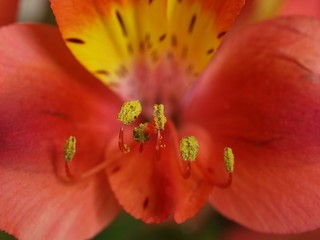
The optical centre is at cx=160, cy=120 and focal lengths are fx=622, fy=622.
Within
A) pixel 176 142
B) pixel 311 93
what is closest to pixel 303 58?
pixel 311 93

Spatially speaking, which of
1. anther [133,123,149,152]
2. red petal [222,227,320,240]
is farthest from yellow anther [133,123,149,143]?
red petal [222,227,320,240]

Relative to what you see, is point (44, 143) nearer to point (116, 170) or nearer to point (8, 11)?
point (116, 170)

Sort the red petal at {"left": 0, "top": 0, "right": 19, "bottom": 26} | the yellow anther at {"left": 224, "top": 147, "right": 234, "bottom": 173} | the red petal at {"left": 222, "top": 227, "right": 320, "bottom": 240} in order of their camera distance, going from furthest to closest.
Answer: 1. the red petal at {"left": 222, "top": 227, "right": 320, "bottom": 240}
2. the red petal at {"left": 0, "top": 0, "right": 19, "bottom": 26}
3. the yellow anther at {"left": 224, "top": 147, "right": 234, "bottom": 173}

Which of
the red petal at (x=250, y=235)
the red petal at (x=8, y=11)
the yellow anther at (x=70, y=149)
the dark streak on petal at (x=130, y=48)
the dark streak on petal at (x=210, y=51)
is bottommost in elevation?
the red petal at (x=250, y=235)

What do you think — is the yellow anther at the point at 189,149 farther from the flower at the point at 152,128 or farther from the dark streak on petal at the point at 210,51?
the dark streak on petal at the point at 210,51

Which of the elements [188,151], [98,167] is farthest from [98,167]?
[188,151]

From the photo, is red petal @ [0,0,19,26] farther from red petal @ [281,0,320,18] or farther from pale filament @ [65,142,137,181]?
red petal @ [281,0,320,18]

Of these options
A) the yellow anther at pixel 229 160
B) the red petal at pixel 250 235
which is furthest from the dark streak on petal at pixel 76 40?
the red petal at pixel 250 235

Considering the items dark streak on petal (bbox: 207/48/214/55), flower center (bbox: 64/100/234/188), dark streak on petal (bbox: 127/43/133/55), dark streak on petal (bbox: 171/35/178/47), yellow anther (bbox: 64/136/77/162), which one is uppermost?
dark streak on petal (bbox: 207/48/214/55)

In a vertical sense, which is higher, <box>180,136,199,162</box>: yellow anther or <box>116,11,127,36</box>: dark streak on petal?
<box>116,11,127,36</box>: dark streak on petal
